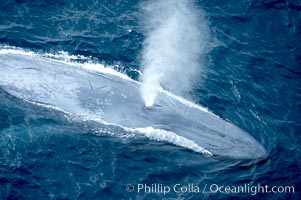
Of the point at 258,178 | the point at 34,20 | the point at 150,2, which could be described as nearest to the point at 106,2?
the point at 150,2

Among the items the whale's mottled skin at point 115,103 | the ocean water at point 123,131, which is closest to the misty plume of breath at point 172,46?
the ocean water at point 123,131

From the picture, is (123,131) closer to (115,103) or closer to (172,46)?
(115,103)

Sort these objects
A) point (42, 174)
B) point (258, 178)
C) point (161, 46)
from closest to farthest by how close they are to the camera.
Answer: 1. point (42, 174)
2. point (258, 178)
3. point (161, 46)

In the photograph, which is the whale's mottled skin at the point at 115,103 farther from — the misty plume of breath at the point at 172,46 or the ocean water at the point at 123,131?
the misty plume of breath at the point at 172,46

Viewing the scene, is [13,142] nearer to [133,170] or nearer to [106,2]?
[133,170]

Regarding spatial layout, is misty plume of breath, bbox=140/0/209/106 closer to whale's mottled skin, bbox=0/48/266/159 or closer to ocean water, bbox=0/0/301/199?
ocean water, bbox=0/0/301/199
